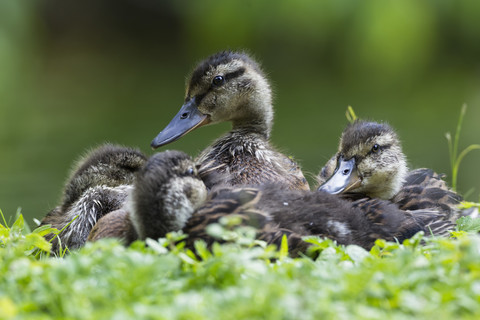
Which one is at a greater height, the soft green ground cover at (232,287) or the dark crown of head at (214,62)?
the dark crown of head at (214,62)

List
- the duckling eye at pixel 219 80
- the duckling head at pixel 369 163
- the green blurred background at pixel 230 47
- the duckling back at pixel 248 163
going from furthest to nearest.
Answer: the green blurred background at pixel 230 47, the duckling eye at pixel 219 80, the duckling head at pixel 369 163, the duckling back at pixel 248 163

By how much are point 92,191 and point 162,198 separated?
1353 millimetres

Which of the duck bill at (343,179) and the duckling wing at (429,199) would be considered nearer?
the duck bill at (343,179)

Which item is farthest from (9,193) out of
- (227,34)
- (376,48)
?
(376,48)

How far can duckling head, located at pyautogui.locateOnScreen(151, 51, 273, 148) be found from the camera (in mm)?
5426

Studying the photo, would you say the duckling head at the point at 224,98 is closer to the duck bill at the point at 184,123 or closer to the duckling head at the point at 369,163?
the duck bill at the point at 184,123

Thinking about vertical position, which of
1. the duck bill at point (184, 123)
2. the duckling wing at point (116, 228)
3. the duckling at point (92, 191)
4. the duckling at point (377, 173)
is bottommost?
the duckling at point (377, 173)

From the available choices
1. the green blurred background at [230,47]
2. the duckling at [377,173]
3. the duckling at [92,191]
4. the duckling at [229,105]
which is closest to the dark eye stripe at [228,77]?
the duckling at [229,105]

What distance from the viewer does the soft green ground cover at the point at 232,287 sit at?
270 cm

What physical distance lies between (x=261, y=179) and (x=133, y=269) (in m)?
1.98

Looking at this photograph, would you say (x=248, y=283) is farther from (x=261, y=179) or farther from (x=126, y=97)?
(x=126, y=97)

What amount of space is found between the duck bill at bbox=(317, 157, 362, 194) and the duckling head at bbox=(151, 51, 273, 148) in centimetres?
69

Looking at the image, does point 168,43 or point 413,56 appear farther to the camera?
point 168,43

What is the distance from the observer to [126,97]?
47.6 ft
